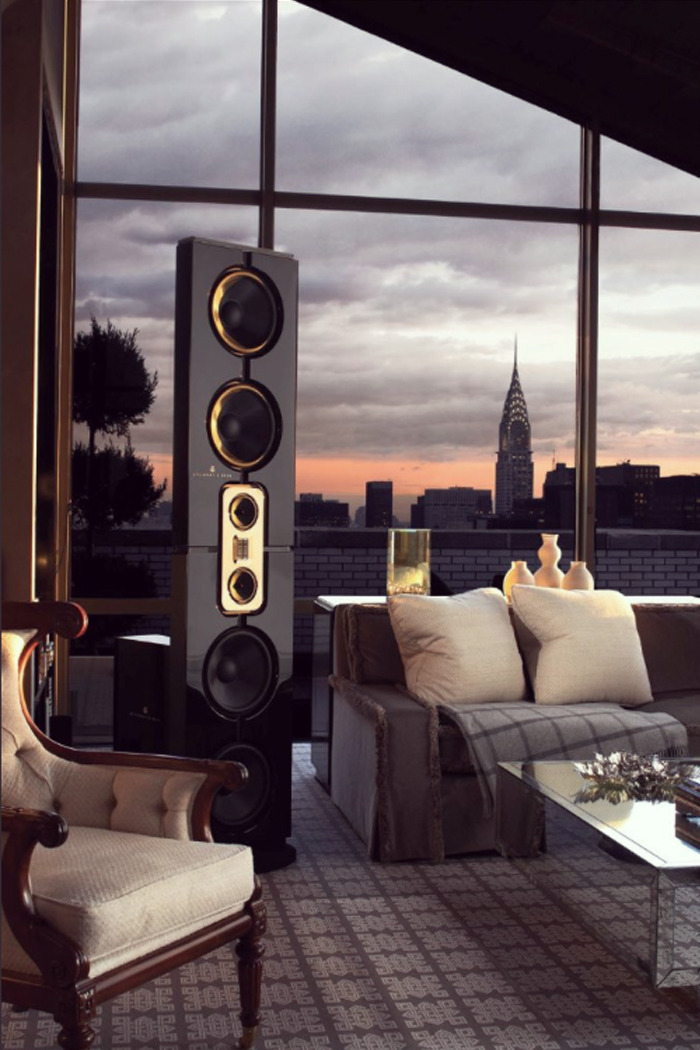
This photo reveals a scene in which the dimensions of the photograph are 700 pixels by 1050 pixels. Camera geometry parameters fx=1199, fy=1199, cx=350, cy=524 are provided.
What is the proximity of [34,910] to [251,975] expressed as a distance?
573 millimetres

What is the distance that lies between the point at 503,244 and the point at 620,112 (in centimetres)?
88

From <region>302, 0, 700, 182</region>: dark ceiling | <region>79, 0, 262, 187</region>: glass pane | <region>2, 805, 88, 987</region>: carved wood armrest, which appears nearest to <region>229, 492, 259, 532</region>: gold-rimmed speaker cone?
<region>2, 805, 88, 987</region>: carved wood armrest

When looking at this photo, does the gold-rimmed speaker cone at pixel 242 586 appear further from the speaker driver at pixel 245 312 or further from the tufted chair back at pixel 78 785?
the tufted chair back at pixel 78 785

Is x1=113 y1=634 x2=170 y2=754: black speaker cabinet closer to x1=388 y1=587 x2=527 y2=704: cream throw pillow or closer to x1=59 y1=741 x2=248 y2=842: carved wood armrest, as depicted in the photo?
x1=388 y1=587 x2=527 y2=704: cream throw pillow

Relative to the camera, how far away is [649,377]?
6.15 metres

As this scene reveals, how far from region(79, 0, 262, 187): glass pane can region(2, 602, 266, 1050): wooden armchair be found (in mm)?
3384

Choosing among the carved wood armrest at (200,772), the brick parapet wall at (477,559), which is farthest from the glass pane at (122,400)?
the carved wood armrest at (200,772)

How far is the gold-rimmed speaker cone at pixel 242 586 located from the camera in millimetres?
3664

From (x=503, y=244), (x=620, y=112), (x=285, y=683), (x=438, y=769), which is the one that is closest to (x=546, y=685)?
(x=438, y=769)

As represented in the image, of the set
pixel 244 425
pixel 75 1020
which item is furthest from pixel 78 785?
pixel 244 425

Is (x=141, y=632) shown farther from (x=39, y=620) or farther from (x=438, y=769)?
(x=39, y=620)

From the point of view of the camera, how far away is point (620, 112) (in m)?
6.00

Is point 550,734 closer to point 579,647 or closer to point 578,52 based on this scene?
point 579,647

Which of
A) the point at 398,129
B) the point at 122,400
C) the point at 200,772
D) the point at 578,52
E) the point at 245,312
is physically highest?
the point at 578,52
